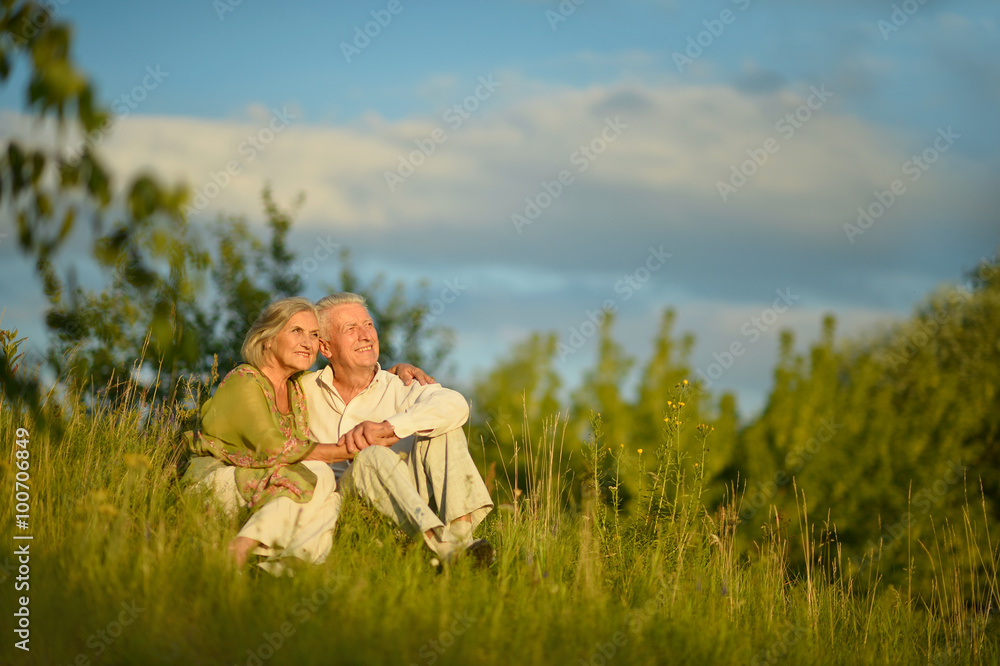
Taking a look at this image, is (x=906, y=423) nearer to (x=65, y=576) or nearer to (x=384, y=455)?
(x=384, y=455)

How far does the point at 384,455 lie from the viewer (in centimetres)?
521

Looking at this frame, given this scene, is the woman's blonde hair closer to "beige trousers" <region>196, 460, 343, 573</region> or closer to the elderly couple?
the elderly couple

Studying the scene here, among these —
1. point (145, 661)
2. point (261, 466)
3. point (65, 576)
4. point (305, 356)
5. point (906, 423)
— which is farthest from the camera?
point (906, 423)

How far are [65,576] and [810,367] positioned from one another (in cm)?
2251

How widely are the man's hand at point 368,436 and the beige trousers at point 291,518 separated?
0.82 ft

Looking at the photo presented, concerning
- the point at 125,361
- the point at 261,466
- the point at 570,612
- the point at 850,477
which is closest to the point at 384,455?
the point at 261,466

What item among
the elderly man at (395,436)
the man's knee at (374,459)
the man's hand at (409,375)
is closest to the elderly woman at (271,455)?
the man's knee at (374,459)

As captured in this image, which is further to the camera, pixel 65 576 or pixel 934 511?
pixel 934 511

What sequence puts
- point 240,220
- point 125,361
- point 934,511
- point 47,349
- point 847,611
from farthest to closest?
point 934,511 < point 240,220 < point 125,361 < point 47,349 < point 847,611

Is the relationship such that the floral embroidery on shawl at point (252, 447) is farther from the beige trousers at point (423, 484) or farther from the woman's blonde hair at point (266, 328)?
the beige trousers at point (423, 484)

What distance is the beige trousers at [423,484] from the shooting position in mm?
5074

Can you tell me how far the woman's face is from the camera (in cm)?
543

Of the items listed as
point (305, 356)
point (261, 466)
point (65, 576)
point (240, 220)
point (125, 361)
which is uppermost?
point (240, 220)

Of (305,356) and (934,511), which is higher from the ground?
(305,356)
